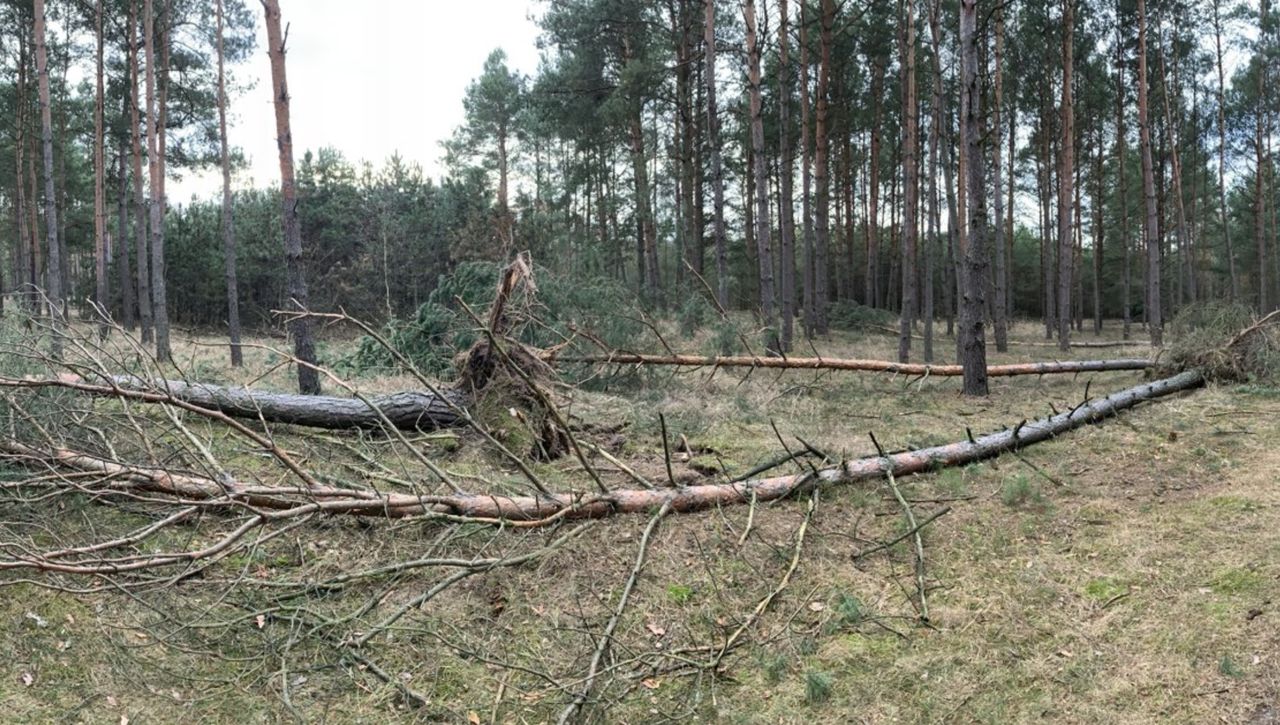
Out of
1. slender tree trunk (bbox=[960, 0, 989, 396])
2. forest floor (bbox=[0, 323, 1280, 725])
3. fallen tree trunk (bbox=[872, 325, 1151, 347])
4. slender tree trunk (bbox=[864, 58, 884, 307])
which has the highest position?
slender tree trunk (bbox=[864, 58, 884, 307])

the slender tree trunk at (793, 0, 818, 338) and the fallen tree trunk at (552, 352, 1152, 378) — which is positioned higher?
the slender tree trunk at (793, 0, 818, 338)

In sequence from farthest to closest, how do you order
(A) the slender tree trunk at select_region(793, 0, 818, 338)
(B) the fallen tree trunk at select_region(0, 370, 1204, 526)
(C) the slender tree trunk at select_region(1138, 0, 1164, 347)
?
(A) the slender tree trunk at select_region(793, 0, 818, 338) → (C) the slender tree trunk at select_region(1138, 0, 1164, 347) → (B) the fallen tree trunk at select_region(0, 370, 1204, 526)

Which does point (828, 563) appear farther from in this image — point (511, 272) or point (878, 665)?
point (511, 272)

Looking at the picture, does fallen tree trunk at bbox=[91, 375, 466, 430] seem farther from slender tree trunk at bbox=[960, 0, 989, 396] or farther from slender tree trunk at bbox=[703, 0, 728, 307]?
slender tree trunk at bbox=[703, 0, 728, 307]

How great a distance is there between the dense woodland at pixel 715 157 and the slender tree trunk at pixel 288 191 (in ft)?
0.57

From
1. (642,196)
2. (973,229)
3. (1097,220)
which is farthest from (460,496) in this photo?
(1097,220)

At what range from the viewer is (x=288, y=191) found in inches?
354

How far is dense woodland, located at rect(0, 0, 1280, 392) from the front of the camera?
15258 millimetres

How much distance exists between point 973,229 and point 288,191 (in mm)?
8338

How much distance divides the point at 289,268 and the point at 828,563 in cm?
733

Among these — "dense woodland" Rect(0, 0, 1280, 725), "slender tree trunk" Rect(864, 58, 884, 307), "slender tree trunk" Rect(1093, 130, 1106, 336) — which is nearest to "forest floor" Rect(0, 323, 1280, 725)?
"dense woodland" Rect(0, 0, 1280, 725)

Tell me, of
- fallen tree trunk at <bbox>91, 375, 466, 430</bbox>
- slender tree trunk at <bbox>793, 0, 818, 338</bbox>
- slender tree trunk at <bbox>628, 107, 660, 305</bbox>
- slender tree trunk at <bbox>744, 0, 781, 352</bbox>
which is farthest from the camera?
slender tree trunk at <bbox>628, 107, 660, 305</bbox>

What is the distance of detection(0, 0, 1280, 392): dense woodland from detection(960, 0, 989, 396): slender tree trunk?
0.12ft

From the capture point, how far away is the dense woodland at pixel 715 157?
50.1 ft
